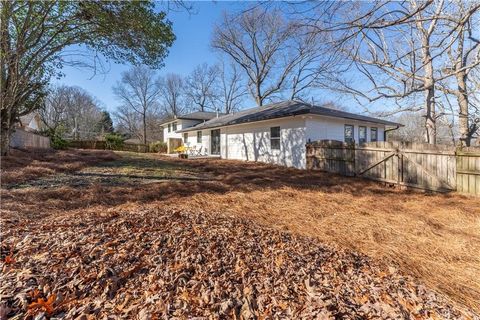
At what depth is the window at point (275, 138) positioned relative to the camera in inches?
508

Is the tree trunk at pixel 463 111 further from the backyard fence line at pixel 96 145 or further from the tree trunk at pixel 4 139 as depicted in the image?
the backyard fence line at pixel 96 145

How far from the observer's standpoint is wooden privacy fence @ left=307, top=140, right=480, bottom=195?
20.0 feet

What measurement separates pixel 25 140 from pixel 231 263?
713 inches

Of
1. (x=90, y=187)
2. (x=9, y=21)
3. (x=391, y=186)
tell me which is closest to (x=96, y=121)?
(x=9, y=21)

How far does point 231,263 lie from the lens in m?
2.08

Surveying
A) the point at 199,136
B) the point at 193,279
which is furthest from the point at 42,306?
the point at 199,136

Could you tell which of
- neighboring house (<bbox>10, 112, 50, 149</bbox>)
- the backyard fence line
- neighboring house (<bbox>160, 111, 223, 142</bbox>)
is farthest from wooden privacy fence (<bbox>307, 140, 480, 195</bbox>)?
the backyard fence line

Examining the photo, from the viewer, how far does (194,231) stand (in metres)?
2.64

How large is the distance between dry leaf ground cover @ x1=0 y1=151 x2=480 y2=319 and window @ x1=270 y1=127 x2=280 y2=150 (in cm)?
902

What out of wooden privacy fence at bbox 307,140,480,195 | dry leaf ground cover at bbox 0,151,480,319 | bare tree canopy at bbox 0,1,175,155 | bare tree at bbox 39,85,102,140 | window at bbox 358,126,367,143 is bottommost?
dry leaf ground cover at bbox 0,151,480,319

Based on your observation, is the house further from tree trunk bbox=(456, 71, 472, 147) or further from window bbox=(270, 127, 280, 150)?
tree trunk bbox=(456, 71, 472, 147)

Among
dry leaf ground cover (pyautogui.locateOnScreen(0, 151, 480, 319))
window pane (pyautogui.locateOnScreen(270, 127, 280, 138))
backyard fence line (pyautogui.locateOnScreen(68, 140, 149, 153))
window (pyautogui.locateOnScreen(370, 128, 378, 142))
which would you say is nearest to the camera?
dry leaf ground cover (pyautogui.locateOnScreen(0, 151, 480, 319))

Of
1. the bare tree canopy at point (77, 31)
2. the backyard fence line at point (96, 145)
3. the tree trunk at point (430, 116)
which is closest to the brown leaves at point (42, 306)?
the bare tree canopy at point (77, 31)

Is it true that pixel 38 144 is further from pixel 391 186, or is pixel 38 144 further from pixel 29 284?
pixel 391 186
